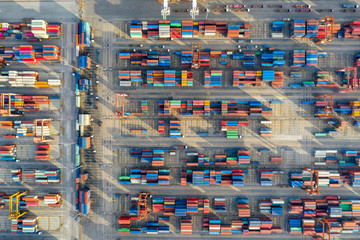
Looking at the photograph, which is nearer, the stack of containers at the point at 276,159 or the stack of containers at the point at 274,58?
the stack of containers at the point at 274,58

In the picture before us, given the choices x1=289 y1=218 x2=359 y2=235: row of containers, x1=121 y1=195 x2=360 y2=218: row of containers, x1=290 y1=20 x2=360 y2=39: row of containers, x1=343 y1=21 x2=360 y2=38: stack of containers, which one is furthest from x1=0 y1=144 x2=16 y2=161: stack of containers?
x1=343 y1=21 x2=360 y2=38: stack of containers

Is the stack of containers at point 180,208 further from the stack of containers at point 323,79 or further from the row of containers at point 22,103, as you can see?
the stack of containers at point 323,79

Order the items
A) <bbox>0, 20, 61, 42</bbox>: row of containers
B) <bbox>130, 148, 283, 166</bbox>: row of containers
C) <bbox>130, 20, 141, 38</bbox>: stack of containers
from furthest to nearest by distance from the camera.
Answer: <bbox>130, 148, 283, 166</bbox>: row of containers → <bbox>130, 20, 141, 38</bbox>: stack of containers → <bbox>0, 20, 61, 42</bbox>: row of containers

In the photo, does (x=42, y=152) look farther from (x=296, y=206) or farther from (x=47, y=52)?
(x=296, y=206)

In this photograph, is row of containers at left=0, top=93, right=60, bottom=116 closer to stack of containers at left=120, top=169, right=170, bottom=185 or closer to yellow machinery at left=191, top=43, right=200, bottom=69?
stack of containers at left=120, top=169, right=170, bottom=185

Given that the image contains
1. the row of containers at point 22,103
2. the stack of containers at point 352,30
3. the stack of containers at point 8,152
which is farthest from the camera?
the stack of containers at point 8,152

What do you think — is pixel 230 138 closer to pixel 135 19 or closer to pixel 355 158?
pixel 355 158

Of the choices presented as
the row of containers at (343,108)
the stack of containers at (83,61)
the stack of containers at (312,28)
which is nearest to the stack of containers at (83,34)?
the stack of containers at (83,61)
